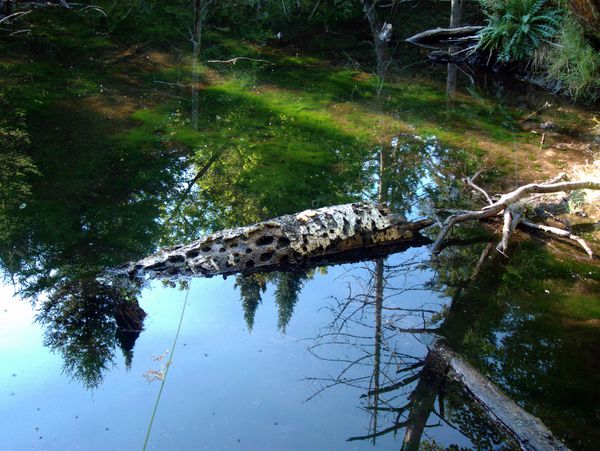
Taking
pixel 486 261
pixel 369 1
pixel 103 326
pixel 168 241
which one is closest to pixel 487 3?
pixel 369 1

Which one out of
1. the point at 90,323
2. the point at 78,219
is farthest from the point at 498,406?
the point at 78,219

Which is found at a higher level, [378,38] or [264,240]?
[378,38]

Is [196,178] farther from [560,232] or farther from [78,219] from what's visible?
[560,232]

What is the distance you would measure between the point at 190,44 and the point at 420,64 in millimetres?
3998

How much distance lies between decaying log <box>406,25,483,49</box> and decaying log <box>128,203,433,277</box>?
21.9 ft

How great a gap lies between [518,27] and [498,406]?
7.75 m

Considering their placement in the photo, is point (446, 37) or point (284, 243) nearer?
point (284, 243)

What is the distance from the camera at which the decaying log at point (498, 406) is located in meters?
3.30

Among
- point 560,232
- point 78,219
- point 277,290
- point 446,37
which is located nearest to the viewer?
point 277,290

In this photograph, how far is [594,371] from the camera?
4.03m

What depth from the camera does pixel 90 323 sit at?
4.25 meters

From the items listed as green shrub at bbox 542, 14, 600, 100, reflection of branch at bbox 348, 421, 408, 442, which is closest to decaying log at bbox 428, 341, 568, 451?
Result: reflection of branch at bbox 348, 421, 408, 442

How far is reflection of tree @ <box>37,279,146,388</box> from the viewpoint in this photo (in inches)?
155

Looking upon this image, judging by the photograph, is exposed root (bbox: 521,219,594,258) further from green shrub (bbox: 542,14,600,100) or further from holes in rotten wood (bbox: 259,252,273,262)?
green shrub (bbox: 542,14,600,100)
